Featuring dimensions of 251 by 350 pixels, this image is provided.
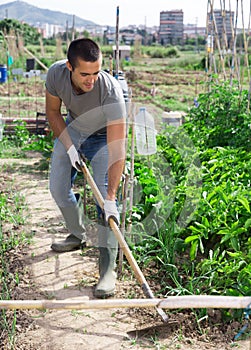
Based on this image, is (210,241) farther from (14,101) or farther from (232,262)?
(14,101)

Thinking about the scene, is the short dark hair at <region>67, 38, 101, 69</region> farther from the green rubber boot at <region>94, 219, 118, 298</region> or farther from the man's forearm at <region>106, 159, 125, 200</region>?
the green rubber boot at <region>94, 219, 118, 298</region>

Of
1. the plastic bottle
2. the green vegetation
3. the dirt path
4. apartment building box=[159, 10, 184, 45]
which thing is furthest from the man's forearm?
apartment building box=[159, 10, 184, 45]

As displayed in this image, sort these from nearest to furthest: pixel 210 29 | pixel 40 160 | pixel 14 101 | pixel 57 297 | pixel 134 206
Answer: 1. pixel 57 297
2. pixel 134 206
3. pixel 40 160
4. pixel 210 29
5. pixel 14 101

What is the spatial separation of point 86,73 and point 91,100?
0.28 meters

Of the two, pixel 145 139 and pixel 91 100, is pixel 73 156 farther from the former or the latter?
pixel 145 139

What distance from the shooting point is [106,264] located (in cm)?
283

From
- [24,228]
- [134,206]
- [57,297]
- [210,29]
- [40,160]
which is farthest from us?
[210,29]

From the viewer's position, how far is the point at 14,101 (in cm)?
1069

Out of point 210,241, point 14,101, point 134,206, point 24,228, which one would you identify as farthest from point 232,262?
point 14,101

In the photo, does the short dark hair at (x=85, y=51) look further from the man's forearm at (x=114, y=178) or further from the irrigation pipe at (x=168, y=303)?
the irrigation pipe at (x=168, y=303)

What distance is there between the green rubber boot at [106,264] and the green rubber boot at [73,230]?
0.34 metres

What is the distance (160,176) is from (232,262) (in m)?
1.22

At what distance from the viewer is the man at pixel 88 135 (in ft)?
8.75

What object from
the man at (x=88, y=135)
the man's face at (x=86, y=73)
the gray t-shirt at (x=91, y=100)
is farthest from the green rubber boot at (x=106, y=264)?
the man's face at (x=86, y=73)
